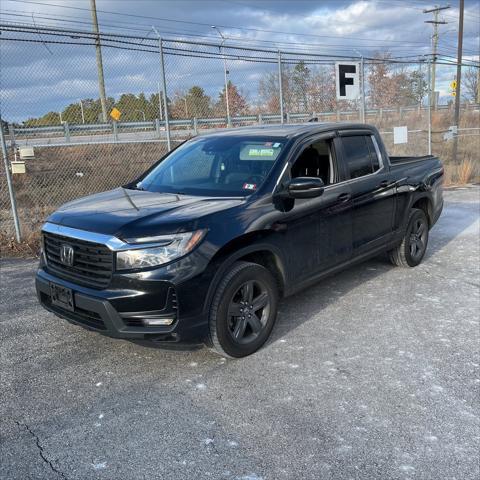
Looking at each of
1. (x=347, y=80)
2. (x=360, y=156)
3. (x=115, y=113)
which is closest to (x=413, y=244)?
(x=360, y=156)

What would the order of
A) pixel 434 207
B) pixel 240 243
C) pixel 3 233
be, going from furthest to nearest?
pixel 3 233 < pixel 434 207 < pixel 240 243

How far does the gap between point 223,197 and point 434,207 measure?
3748 mm

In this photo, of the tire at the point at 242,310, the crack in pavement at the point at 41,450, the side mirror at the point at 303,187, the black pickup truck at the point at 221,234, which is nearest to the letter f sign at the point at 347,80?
the black pickup truck at the point at 221,234

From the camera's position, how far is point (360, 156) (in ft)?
17.7

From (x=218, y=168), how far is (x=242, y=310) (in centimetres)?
142

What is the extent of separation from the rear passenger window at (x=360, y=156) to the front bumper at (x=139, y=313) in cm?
254

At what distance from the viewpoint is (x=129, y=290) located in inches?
133

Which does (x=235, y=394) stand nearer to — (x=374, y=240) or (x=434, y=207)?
(x=374, y=240)

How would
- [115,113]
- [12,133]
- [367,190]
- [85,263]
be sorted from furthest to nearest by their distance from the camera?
1. [115,113]
2. [12,133]
3. [367,190]
4. [85,263]

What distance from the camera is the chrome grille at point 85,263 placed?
3475 millimetres

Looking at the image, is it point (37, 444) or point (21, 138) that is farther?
point (21, 138)

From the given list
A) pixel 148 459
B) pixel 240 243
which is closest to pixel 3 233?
Answer: pixel 240 243

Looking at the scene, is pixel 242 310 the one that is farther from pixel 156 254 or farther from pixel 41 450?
pixel 41 450

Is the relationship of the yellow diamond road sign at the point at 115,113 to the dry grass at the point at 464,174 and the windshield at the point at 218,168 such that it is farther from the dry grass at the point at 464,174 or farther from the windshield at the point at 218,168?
the dry grass at the point at 464,174
